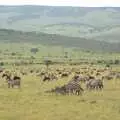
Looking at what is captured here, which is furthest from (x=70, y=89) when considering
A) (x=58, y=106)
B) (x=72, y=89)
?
(x=58, y=106)

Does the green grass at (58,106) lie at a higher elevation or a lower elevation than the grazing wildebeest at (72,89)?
lower

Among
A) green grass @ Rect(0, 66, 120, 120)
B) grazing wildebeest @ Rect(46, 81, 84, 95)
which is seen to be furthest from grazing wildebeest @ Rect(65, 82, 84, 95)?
green grass @ Rect(0, 66, 120, 120)

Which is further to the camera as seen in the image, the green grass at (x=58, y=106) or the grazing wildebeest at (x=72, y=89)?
the grazing wildebeest at (x=72, y=89)

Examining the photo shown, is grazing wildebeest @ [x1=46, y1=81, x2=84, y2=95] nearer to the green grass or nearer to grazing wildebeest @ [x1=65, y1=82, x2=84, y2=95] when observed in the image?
grazing wildebeest @ [x1=65, y1=82, x2=84, y2=95]

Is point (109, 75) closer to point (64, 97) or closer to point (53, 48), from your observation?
point (64, 97)

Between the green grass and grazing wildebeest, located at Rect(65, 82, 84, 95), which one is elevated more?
grazing wildebeest, located at Rect(65, 82, 84, 95)

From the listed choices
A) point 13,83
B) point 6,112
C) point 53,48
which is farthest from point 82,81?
point 53,48

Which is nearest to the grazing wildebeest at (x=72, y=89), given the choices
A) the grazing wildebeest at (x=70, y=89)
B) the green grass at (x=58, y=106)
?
the grazing wildebeest at (x=70, y=89)

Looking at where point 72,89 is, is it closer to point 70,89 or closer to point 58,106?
point 70,89

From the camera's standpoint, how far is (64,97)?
29.3 meters

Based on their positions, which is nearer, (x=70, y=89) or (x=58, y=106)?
(x=58, y=106)

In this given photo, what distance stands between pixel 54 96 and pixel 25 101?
2.92m

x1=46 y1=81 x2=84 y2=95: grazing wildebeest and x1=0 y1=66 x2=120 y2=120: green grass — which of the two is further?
x1=46 y1=81 x2=84 y2=95: grazing wildebeest

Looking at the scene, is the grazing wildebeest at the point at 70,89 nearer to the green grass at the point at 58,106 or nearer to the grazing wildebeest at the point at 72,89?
the grazing wildebeest at the point at 72,89
